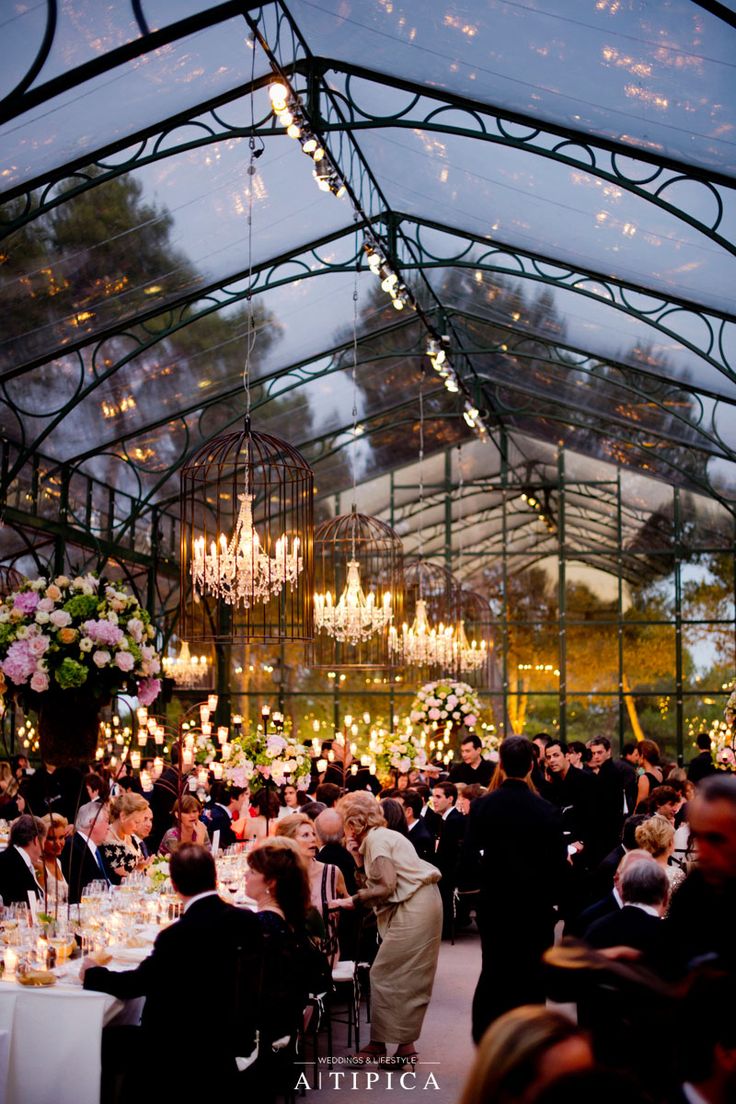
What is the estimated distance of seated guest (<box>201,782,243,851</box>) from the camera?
9461mm

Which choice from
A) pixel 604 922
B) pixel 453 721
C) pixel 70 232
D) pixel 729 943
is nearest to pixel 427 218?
pixel 70 232

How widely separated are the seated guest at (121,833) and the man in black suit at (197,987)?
2.98 meters

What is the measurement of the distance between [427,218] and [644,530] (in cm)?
763

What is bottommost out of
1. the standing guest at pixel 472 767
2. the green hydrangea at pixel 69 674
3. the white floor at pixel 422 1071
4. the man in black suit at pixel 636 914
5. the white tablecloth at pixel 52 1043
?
the white floor at pixel 422 1071

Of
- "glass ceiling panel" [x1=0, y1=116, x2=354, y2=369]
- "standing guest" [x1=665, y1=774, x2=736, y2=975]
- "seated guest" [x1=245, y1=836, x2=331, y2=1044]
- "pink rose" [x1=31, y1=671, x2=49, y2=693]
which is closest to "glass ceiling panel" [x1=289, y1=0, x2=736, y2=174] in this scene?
"glass ceiling panel" [x1=0, y1=116, x2=354, y2=369]

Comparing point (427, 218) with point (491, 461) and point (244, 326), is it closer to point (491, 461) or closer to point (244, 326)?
point (244, 326)

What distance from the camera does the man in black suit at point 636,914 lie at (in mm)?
4055

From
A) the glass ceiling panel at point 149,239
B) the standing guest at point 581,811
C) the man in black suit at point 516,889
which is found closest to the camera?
the man in black suit at point 516,889

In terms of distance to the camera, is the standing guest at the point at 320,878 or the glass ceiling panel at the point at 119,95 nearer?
the standing guest at the point at 320,878

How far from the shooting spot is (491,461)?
1898 centimetres

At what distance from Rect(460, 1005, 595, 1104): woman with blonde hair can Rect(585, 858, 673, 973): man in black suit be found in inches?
93.9

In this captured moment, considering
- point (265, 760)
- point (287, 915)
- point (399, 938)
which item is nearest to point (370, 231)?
point (265, 760)

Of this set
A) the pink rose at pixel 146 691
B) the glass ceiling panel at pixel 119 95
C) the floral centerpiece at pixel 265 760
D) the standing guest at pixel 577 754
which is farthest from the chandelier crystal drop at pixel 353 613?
the pink rose at pixel 146 691

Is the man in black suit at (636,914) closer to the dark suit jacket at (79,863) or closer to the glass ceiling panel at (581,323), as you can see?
the dark suit jacket at (79,863)
